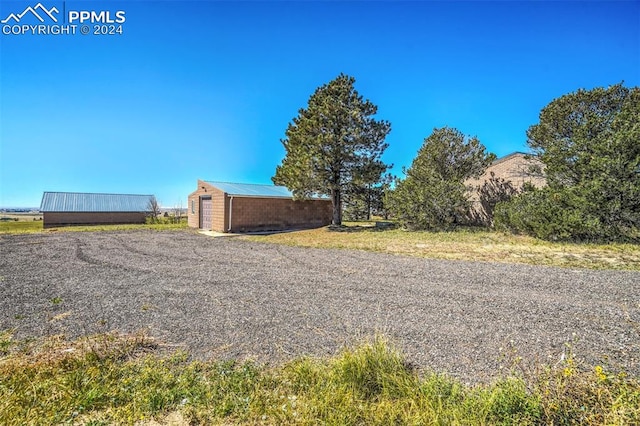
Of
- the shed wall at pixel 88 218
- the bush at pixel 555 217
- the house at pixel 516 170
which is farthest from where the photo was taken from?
the shed wall at pixel 88 218

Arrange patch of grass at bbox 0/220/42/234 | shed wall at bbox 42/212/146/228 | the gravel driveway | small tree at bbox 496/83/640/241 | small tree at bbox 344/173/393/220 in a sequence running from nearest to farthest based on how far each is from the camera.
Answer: the gravel driveway
small tree at bbox 496/83/640/241
small tree at bbox 344/173/393/220
patch of grass at bbox 0/220/42/234
shed wall at bbox 42/212/146/228

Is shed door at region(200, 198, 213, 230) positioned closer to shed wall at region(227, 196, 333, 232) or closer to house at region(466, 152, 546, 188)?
shed wall at region(227, 196, 333, 232)

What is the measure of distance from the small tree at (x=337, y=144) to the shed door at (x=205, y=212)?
5371mm

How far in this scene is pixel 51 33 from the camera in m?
8.02

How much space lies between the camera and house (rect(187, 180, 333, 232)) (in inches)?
646

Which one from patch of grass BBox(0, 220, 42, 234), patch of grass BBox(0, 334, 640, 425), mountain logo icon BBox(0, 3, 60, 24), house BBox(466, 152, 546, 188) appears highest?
mountain logo icon BBox(0, 3, 60, 24)

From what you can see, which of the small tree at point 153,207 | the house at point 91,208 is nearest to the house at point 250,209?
the small tree at point 153,207

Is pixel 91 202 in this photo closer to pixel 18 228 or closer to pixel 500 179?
pixel 18 228

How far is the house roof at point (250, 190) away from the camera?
16.8m

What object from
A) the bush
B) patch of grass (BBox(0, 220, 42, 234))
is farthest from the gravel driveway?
patch of grass (BBox(0, 220, 42, 234))

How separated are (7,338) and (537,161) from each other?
62.1 ft

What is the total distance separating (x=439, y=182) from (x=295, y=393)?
14.5m

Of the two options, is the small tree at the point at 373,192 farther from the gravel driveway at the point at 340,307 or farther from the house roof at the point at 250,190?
the gravel driveway at the point at 340,307

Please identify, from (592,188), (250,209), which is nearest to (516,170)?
(592,188)
